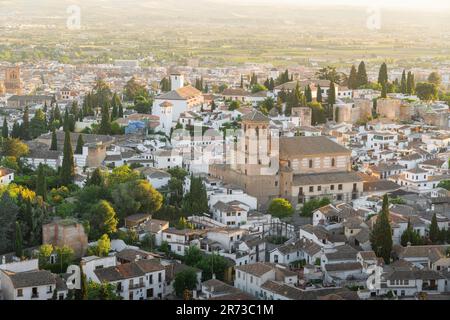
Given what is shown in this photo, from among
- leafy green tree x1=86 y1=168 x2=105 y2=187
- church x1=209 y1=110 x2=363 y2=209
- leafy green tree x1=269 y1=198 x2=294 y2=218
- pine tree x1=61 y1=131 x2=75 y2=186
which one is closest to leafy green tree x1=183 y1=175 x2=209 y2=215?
leafy green tree x1=269 y1=198 x2=294 y2=218

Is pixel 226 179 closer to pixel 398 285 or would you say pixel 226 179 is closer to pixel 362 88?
pixel 398 285

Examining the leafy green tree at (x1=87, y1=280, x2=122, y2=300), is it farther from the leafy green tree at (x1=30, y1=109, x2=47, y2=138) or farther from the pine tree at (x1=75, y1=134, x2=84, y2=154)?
the leafy green tree at (x1=30, y1=109, x2=47, y2=138)

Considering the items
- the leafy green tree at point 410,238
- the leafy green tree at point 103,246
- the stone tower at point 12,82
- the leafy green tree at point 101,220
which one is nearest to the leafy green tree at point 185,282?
the leafy green tree at point 103,246

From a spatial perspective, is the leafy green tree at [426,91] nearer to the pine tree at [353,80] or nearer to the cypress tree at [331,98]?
the pine tree at [353,80]

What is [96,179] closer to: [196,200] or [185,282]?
[196,200]

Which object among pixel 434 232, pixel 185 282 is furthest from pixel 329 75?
pixel 185 282

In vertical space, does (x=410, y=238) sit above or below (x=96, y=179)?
below

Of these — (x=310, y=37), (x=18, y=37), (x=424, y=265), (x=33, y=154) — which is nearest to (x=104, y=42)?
(x=18, y=37)
